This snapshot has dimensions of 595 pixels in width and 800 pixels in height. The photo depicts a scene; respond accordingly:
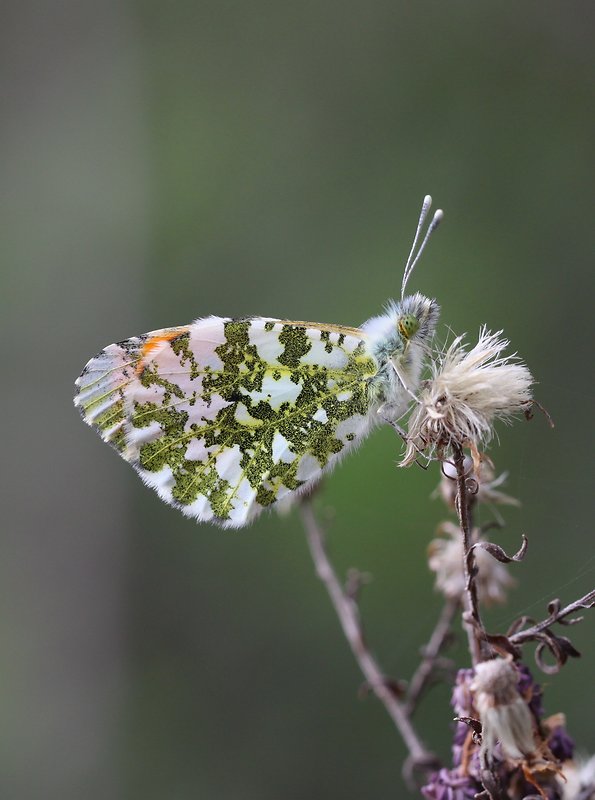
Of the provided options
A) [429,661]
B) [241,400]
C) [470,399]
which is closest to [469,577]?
[470,399]

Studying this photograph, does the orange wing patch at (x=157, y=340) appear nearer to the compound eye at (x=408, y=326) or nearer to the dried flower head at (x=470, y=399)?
the compound eye at (x=408, y=326)

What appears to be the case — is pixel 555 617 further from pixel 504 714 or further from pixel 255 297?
pixel 255 297

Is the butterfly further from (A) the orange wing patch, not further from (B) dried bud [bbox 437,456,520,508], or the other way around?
(B) dried bud [bbox 437,456,520,508]

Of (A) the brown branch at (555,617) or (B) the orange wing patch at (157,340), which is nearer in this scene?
(A) the brown branch at (555,617)

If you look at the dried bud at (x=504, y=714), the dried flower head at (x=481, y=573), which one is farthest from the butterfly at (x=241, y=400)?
the dried bud at (x=504, y=714)

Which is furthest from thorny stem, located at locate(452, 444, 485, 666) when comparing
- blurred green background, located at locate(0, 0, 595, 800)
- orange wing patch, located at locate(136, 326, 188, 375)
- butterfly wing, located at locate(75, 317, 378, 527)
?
blurred green background, located at locate(0, 0, 595, 800)

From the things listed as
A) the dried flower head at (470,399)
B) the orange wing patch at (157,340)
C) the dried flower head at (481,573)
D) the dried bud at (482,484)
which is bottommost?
the dried flower head at (481,573)
